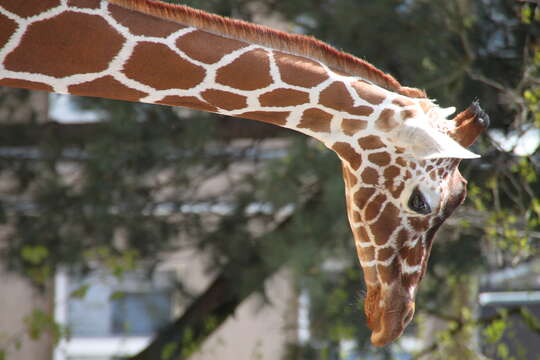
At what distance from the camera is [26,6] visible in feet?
3.75

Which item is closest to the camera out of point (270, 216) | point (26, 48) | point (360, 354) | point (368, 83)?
point (26, 48)

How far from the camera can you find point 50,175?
3.21 m

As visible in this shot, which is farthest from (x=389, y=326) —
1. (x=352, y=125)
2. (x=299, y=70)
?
(x=299, y=70)

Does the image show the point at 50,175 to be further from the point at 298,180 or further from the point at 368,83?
the point at 368,83

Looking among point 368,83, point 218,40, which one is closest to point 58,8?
point 218,40

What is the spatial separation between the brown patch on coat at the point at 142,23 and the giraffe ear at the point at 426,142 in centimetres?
40

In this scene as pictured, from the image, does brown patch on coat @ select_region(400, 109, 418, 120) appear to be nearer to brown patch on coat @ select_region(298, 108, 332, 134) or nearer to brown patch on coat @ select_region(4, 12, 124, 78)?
brown patch on coat @ select_region(298, 108, 332, 134)

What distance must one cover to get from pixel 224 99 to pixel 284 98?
0.10 meters

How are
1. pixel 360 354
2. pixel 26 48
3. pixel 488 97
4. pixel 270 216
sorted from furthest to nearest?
pixel 270 216 → pixel 360 354 → pixel 488 97 → pixel 26 48

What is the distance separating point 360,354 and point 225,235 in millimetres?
714

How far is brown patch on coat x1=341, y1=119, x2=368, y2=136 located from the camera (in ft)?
4.27

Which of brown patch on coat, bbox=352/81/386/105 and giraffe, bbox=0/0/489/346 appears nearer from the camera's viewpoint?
giraffe, bbox=0/0/489/346

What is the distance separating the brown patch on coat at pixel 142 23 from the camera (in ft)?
3.91

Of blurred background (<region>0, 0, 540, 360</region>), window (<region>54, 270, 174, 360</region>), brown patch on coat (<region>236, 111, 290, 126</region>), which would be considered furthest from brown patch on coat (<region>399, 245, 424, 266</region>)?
window (<region>54, 270, 174, 360</region>)
